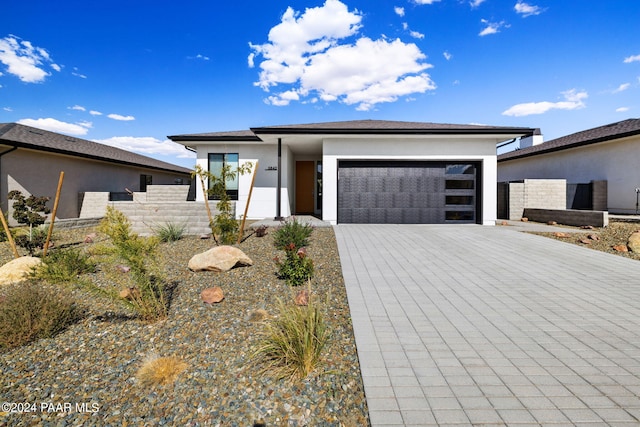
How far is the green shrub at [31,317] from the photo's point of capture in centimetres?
301

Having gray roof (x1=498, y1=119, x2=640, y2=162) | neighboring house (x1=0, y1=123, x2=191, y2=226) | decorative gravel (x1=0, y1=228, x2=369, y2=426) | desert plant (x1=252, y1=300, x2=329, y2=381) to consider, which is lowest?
decorative gravel (x1=0, y1=228, x2=369, y2=426)

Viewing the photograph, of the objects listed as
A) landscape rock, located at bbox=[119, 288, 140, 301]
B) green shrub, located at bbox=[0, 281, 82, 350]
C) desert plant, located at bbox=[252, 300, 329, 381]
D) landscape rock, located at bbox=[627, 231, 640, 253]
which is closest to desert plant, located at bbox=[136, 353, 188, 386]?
desert plant, located at bbox=[252, 300, 329, 381]

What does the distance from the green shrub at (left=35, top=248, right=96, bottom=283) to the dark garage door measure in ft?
26.8

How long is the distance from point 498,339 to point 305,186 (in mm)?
13714

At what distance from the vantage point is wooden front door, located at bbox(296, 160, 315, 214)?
16.1 m

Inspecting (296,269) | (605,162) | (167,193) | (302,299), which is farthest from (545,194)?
(167,193)

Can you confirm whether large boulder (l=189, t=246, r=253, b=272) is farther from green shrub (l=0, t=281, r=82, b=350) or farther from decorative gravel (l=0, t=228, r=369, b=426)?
green shrub (l=0, t=281, r=82, b=350)

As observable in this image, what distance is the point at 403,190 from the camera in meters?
11.6

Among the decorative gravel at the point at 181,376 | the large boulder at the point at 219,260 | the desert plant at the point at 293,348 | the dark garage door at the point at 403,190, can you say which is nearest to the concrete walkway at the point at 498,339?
the decorative gravel at the point at 181,376

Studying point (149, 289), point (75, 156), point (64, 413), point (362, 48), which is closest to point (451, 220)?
point (362, 48)

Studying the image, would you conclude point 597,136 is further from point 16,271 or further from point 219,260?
point 16,271

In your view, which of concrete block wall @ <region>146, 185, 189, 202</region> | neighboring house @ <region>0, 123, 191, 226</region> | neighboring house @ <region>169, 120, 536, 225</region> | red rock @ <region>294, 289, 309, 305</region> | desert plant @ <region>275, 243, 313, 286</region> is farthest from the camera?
concrete block wall @ <region>146, 185, 189, 202</region>

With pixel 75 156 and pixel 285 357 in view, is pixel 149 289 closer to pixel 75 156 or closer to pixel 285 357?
pixel 285 357

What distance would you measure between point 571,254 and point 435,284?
4.48 meters
